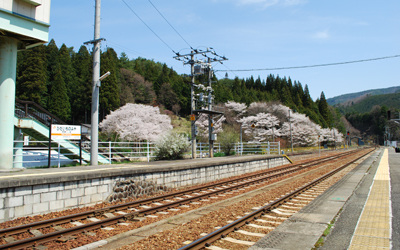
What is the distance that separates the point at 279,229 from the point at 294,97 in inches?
3899

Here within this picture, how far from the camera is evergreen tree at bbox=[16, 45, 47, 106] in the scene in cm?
4769

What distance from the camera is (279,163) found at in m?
26.6

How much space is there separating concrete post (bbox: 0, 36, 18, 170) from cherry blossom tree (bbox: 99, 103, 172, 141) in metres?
32.2

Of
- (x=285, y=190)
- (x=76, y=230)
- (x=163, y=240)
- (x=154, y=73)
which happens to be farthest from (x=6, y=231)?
(x=154, y=73)

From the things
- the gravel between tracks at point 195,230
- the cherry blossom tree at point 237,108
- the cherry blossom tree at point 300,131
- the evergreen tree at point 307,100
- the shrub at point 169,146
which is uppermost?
the evergreen tree at point 307,100

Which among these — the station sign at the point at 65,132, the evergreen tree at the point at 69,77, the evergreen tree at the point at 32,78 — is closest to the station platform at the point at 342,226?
the station sign at the point at 65,132

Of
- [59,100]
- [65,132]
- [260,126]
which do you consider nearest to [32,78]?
[59,100]

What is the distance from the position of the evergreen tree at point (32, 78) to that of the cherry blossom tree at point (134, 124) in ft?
43.3

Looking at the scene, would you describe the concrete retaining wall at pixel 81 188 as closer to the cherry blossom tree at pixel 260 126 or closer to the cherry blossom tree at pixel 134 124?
the cherry blossom tree at pixel 134 124

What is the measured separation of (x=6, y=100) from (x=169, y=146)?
34.9ft

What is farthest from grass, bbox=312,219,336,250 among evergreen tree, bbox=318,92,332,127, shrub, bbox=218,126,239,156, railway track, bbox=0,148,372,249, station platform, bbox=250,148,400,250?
evergreen tree, bbox=318,92,332,127

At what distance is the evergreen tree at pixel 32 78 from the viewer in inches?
1877

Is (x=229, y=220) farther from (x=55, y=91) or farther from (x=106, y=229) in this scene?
(x=55, y=91)

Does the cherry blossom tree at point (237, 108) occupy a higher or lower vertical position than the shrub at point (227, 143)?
higher
